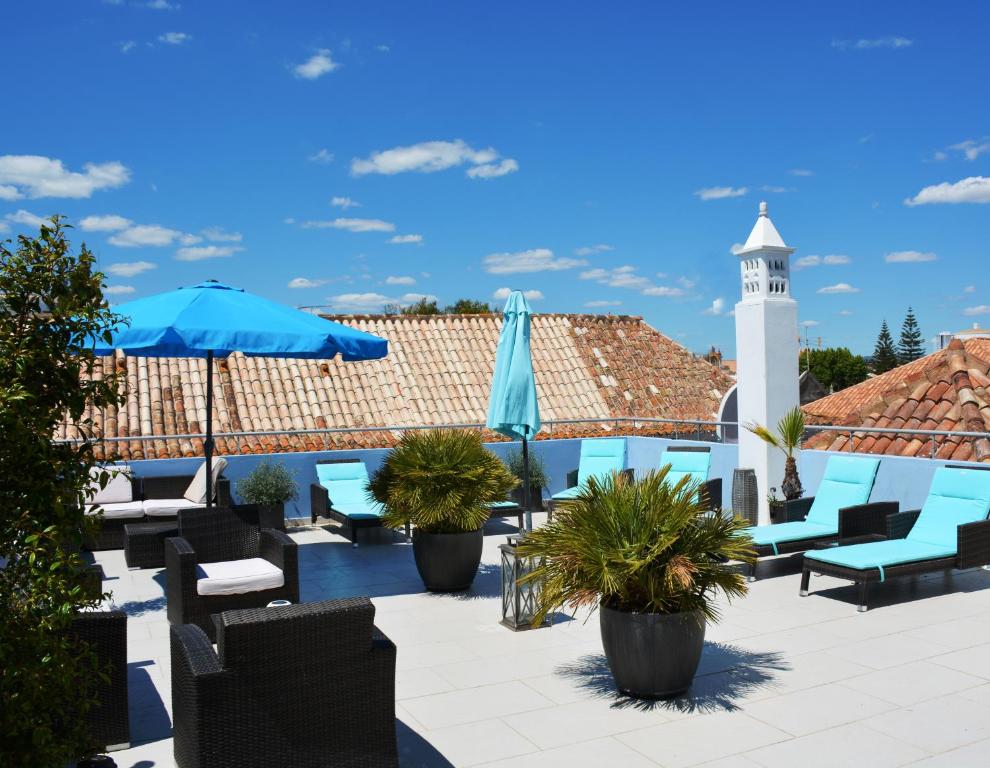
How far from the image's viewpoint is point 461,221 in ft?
107

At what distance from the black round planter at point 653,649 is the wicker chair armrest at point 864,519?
3.39 meters

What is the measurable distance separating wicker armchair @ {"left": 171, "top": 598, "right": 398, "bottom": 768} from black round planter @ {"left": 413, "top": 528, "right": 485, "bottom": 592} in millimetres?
3085

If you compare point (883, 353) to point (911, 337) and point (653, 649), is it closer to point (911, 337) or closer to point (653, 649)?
point (911, 337)

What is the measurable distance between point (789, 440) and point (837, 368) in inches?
2859

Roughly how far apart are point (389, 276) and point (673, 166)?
21.1 m

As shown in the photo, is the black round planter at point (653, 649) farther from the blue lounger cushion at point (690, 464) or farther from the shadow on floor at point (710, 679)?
the blue lounger cushion at point (690, 464)

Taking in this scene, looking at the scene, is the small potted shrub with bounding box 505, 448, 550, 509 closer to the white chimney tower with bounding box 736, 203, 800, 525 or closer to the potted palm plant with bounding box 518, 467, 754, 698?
the white chimney tower with bounding box 736, 203, 800, 525

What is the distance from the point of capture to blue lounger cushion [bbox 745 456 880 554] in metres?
7.71

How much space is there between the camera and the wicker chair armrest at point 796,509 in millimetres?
8258

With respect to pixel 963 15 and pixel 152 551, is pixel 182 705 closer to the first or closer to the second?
pixel 152 551

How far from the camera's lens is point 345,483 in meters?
10.4

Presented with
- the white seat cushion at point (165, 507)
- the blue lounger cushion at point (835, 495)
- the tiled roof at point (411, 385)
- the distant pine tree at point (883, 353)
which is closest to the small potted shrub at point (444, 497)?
the blue lounger cushion at point (835, 495)

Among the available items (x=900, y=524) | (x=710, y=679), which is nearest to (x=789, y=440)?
(x=900, y=524)

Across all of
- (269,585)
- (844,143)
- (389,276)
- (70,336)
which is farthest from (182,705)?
(389,276)
